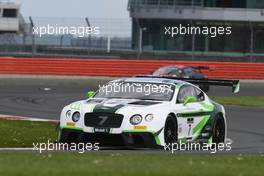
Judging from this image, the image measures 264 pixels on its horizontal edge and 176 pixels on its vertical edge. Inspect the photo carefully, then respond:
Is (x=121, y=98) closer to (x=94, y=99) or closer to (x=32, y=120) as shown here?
(x=94, y=99)

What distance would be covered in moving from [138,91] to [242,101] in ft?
54.7

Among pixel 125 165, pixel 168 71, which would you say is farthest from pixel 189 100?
pixel 168 71

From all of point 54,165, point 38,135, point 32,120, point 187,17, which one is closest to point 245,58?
point 187,17

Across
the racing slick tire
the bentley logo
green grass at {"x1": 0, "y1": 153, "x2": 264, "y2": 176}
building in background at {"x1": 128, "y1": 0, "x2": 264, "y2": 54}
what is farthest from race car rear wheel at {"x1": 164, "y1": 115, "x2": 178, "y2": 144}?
building in background at {"x1": 128, "y1": 0, "x2": 264, "y2": 54}

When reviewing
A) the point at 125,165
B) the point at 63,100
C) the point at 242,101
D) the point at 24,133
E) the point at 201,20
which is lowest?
the point at 242,101

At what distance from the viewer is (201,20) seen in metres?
66.7

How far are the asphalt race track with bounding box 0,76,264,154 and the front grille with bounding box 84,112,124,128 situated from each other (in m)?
2.38

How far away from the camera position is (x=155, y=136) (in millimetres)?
14234

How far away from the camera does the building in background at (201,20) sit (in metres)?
66.1

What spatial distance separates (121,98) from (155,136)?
1346mm

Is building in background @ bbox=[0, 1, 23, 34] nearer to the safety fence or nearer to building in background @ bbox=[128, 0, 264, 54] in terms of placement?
building in background @ bbox=[128, 0, 264, 54]

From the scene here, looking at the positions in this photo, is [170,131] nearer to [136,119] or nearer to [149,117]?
[149,117]

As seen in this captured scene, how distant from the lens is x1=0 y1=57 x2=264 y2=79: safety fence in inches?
1623

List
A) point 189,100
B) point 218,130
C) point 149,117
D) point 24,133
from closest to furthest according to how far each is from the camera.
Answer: point 149,117
point 189,100
point 218,130
point 24,133
